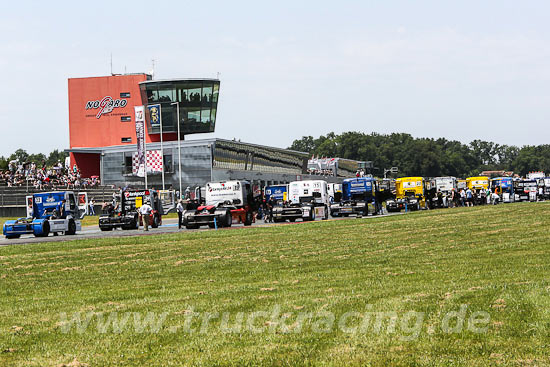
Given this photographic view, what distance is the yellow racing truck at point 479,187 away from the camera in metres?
67.9

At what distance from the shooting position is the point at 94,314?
10047 millimetres

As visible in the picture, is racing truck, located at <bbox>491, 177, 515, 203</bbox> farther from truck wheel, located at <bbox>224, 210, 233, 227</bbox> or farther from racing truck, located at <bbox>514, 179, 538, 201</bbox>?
truck wheel, located at <bbox>224, 210, 233, 227</bbox>

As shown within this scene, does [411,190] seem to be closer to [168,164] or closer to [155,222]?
[155,222]

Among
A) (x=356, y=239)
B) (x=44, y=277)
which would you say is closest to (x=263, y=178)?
(x=356, y=239)

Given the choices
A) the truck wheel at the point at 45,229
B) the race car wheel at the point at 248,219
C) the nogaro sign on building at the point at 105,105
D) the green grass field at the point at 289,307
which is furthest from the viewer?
the nogaro sign on building at the point at 105,105

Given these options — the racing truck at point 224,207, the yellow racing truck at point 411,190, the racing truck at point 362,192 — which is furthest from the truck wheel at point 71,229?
the yellow racing truck at point 411,190

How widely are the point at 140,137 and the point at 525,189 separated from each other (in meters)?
38.5

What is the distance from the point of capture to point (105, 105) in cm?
9400

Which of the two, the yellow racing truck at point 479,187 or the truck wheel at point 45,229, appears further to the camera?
the yellow racing truck at point 479,187

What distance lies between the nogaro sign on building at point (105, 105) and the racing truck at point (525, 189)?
4936 centimetres

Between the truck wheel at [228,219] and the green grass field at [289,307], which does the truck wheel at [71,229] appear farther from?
the green grass field at [289,307]

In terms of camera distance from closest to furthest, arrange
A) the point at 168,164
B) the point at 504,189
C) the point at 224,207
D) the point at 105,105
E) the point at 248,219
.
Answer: the point at 224,207 → the point at 248,219 → the point at 504,189 → the point at 168,164 → the point at 105,105

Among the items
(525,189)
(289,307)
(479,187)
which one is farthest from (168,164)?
(289,307)

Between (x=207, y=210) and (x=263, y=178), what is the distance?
61969 mm
